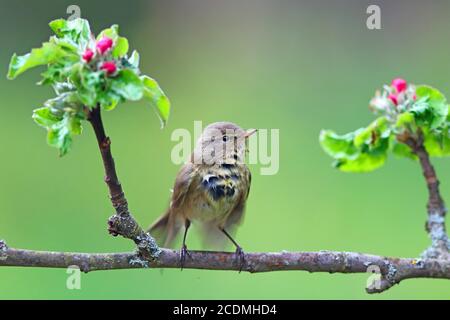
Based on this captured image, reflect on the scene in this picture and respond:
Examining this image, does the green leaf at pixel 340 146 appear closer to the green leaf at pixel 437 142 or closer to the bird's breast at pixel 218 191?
the green leaf at pixel 437 142

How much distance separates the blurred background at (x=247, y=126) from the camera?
3996 millimetres

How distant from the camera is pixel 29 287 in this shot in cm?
373

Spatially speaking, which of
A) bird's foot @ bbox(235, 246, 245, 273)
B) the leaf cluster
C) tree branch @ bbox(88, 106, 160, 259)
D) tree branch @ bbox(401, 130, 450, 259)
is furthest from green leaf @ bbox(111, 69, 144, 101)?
tree branch @ bbox(401, 130, 450, 259)

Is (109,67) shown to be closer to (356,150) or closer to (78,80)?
(78,80)

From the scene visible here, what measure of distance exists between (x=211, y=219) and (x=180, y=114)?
8.08 feet

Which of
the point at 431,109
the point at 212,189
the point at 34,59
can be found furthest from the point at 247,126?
the point at 34,59

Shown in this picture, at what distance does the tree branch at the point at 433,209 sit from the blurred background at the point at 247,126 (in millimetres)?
913

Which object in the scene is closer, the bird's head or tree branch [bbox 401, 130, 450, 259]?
tree branch [bbox 401, 130, 450, 259]

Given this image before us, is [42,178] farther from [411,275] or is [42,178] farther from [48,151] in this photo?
[411,275]

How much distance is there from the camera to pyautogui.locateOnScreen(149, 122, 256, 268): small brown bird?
2814mm

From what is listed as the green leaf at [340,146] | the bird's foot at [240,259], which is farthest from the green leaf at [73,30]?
the green leaf at [340,146]

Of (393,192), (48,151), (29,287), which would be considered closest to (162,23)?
(48,151)

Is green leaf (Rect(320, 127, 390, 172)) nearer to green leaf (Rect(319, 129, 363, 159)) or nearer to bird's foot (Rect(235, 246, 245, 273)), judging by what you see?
green leaf (Rect(319, 129, 363, 159))

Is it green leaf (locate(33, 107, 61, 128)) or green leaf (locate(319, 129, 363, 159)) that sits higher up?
green leaf (locate(319, 129, 363, 159))
